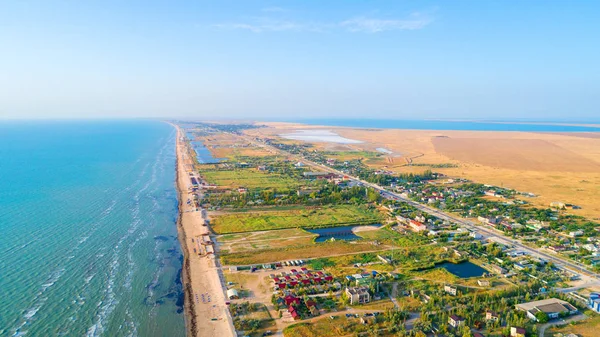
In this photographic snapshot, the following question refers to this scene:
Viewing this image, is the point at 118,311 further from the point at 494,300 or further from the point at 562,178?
the point at 562,178

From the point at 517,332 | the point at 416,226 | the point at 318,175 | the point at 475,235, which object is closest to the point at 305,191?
the point at 318,175

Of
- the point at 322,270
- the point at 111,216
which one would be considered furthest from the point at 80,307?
the point at 111,216

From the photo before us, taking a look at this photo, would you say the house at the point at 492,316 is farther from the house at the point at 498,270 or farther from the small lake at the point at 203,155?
the small lake at the point at 203,155

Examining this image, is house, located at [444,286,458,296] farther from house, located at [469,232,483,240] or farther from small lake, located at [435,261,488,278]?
house, located at [469,232,483,240]

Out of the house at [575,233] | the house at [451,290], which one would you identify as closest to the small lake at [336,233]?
the house at [451,290]

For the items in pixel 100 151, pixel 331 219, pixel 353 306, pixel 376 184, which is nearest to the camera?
pixel 353 306
